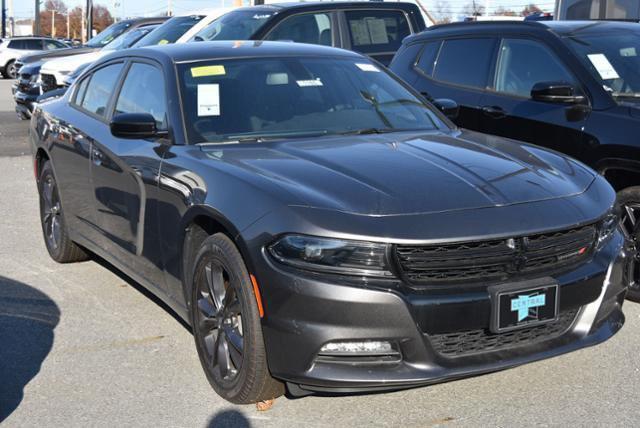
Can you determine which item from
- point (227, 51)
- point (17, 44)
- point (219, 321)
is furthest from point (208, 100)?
point (17, 44)

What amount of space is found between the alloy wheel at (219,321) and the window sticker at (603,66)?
339 cm

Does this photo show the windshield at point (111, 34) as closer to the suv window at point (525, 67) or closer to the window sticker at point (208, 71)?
the suv window at point (525, 67)

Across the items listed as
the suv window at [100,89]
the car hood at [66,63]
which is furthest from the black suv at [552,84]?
the car hood at [66,63]

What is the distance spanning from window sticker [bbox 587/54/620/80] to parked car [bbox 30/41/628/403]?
1.49m

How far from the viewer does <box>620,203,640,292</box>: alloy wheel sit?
5746mm

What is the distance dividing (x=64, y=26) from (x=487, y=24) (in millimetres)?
154314

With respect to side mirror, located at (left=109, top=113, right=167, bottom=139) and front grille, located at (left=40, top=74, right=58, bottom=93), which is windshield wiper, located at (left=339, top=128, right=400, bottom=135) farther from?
front grille, located at (left=40, top=74, right=58, bottom=93)

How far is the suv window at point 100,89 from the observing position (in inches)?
241

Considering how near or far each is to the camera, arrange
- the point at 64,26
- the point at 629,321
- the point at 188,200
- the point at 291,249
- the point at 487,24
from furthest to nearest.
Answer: the point at 64,26
the point at 487,24
the point at 629,321
the point at 188,200
the point at 291,249

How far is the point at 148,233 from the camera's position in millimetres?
5062

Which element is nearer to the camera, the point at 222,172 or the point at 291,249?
the point at 291,249

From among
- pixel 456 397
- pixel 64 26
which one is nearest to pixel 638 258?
pixel 456 397

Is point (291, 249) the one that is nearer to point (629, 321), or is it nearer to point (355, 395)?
point (355, 395)

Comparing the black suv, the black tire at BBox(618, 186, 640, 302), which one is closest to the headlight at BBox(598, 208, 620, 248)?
the black tire at BBox(618, 186, 640, 302)
